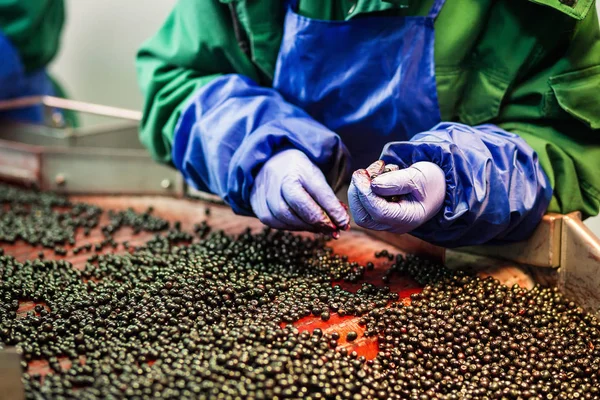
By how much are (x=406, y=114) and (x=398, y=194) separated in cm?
38

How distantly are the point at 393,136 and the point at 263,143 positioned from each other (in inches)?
16.1

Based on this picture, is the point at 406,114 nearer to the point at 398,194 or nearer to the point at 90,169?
the point at 398,194

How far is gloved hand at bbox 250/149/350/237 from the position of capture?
5.07 ft

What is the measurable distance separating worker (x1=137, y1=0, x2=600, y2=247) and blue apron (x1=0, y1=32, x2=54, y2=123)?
2.08 meters

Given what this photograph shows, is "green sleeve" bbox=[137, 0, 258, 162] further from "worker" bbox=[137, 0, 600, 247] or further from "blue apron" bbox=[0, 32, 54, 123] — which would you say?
"blue apron" bbox=[0, 32, 54, 123]

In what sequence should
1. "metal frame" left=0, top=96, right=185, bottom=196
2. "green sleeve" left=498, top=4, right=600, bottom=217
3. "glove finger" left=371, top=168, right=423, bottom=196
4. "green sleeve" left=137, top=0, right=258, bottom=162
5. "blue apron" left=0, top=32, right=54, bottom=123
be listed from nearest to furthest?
1. "glove finger" left=371, top=168, right=423, bottom=196
2. "green sleeve" left=498, top=4, right=600, bottom=217
3. "green sleeve" left=137, top=0, right=258, bottom=162
4. "metal frame" left=0, top=96, right=185, bottom=196
5. "blue apron" left=0, top=32, right=54, bottom=123

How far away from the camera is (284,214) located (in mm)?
1590

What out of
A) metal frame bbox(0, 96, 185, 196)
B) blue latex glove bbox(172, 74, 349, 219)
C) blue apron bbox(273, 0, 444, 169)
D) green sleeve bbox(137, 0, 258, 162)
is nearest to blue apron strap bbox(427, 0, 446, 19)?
blue apron bbox(273, 0, 444, 169)

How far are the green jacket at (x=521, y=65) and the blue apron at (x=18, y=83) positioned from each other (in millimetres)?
2150

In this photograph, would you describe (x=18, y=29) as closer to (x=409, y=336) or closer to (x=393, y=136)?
(x=393, y=136)

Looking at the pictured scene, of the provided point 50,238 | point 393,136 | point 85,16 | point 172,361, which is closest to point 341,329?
point 172,361

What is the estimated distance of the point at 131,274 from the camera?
169cm

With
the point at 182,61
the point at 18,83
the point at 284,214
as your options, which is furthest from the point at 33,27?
the point at 284,214

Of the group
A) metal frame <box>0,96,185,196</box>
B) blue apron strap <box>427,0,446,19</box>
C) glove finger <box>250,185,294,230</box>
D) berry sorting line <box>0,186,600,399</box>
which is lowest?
metal frame <box>0,96,185,196</box>
